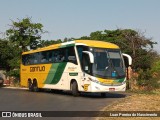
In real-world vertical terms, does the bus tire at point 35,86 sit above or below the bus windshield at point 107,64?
below

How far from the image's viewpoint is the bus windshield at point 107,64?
2156cm

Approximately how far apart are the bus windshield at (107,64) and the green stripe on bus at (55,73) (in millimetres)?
3138

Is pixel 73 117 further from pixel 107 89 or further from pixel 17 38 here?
pixel 17 38

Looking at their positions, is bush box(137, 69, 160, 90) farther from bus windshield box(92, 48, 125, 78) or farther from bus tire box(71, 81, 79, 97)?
bus tire box(71, 81, 79, 97)

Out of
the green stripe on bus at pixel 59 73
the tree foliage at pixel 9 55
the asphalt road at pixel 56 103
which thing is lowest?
the asphalt road at pixel 56 103

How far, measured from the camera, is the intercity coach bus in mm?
21531

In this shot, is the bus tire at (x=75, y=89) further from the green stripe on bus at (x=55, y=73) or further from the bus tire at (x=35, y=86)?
the bus tire at (x=35, y=86)

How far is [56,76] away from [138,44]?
1552 centimetres

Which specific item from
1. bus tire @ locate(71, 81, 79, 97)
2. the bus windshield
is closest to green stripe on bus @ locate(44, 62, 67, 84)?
bus tire @ locate(71, 81, 79, 97)

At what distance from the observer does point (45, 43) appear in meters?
47.7

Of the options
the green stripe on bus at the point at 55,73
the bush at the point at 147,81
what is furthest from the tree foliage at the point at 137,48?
the green stripe on bus at the point at 55,73

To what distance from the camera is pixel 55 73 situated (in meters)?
25.8

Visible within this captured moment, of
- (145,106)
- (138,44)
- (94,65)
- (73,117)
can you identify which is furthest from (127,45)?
(73,117)

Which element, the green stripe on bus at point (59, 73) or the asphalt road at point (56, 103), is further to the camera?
the green stripe on bus at point (59, 73)
